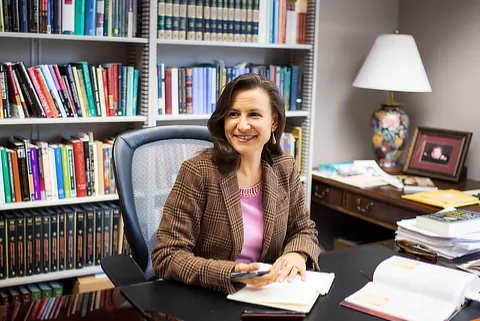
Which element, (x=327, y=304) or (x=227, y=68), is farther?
(x=227, y=68)

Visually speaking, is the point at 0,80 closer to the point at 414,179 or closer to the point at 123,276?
the point at 123,276

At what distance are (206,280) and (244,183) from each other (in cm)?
34

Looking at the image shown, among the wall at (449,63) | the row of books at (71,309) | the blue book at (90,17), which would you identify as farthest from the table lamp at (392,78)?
the row of books at (71,309)

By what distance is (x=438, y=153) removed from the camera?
347 cm

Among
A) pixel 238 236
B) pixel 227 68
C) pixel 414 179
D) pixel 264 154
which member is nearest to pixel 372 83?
pixel 414 179

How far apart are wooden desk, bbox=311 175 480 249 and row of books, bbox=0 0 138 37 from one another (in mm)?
1252

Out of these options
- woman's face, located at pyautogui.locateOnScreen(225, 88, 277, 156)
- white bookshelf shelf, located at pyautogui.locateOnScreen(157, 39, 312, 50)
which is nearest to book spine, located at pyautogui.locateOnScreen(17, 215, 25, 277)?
white bookshelf shelf, located at pyautogui.locateOnScreen(157, 39, 312, 50)

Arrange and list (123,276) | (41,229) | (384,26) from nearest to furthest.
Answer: (123,276)
(41,229)
(384,26)

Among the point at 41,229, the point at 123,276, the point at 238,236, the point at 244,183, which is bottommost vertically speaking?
the point at 41,229

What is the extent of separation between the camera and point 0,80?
270cm

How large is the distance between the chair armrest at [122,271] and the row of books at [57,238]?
1.13 meters

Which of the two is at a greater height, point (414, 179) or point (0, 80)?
point (0, 80)

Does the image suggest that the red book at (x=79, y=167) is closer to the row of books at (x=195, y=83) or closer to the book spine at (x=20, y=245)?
the book spine at (x=20, y=245)

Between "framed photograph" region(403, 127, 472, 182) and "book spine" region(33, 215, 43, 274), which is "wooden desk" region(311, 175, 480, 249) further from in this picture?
"book spine" region(33, 215, 43, 274)
